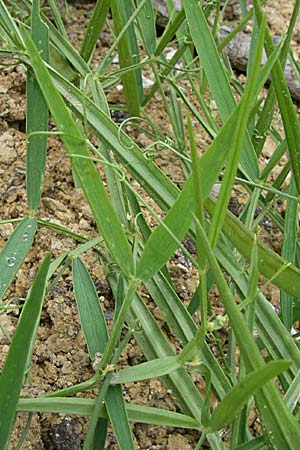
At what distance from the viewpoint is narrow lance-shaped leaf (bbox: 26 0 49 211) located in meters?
0.92

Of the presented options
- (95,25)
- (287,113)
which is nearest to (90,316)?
(287,113)

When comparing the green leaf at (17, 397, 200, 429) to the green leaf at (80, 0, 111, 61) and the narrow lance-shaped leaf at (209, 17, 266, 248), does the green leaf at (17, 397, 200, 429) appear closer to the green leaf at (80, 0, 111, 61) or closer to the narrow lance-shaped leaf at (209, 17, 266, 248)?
the narrow lance-shaped leaf at (209, 17, 266, 248)

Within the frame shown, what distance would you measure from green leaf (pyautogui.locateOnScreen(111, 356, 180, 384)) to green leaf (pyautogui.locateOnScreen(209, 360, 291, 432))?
0.07m

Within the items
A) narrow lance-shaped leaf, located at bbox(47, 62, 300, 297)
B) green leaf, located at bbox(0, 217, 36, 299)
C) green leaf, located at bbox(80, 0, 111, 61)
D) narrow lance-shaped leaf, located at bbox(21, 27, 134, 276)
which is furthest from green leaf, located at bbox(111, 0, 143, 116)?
narrow lance-shaped leaf, located at bbox(21, 27, 134, 276)

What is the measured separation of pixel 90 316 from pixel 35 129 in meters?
0.24

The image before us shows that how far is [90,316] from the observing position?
849 mm

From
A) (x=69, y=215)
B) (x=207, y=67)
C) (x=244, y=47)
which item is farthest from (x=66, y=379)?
(x=244, y=47)

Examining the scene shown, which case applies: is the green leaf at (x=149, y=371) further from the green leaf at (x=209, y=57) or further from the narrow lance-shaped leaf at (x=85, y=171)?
the green leaf at (x=209, y=57)

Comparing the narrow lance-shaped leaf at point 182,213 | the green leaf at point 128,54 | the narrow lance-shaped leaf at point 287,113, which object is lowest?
the narrow lance-shaped leaf at point 182,213

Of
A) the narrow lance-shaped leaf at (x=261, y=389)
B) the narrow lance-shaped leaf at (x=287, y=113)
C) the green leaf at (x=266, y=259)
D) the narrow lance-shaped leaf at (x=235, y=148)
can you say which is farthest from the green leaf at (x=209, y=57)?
the narrow lance-shaped leaf at (x=261, y=389)

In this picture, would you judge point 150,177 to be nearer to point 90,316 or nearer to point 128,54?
point 90,316

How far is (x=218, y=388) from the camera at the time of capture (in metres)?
0.88

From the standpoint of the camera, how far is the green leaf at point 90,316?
833 millimetres

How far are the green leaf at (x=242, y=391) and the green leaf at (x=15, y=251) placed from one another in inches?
10.9
